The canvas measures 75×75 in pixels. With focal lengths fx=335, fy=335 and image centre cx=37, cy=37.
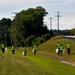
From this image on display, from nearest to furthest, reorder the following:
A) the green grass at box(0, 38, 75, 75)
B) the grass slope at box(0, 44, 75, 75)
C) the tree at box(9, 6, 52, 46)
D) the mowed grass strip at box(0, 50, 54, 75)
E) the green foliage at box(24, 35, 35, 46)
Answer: the mowed grass strip at box(0, 50, 54, 75) → the grass slope at box(0, 44, 75, 75) → the green grass at box(0, 38, 75, 75) → the green foliage at box(24, 35, 35, 46) → the tree at box(9, 6, 52, 46)

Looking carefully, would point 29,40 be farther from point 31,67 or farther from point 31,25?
point 31,67

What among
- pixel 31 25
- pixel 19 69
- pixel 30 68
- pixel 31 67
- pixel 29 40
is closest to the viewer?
pixel 19 69

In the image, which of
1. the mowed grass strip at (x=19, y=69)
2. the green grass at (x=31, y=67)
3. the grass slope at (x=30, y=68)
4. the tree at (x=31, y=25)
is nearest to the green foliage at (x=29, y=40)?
the tree at (x=31, y=25)

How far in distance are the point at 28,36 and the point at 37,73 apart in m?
84.8

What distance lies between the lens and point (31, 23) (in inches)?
4235

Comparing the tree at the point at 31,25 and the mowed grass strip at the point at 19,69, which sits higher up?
the tree at the point at 31,25

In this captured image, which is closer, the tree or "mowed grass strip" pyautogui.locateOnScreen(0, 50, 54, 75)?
"mowed grass strip" pyautogui.locateOnScreen(0, 50, 54, 75)

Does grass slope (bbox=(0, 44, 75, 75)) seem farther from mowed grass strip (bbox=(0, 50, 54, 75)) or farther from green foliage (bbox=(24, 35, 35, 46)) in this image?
green foliage (bbox=(24, 35, 35, 46))

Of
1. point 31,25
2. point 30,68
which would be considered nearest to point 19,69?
point 30,68

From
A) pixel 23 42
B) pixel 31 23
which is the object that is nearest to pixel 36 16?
pixel 31 23

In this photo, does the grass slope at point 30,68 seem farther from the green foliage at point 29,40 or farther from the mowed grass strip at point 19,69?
the green foliage at point 29,40

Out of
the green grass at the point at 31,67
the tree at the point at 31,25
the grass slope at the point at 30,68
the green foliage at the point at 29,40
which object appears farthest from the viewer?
the tree at the point at 31,25

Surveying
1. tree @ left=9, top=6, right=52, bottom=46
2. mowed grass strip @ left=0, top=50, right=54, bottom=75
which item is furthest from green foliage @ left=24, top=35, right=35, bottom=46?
mowed grass strip @ left=0, top=50, right=54, bottom=75

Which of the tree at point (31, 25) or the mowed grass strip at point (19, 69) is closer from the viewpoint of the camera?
the mowed grass strip at point (19, 69)
